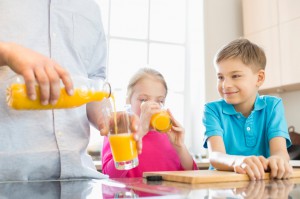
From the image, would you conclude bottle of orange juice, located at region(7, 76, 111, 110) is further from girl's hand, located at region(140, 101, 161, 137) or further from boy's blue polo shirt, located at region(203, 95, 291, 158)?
boy's blue polo shirt, located at region(203, 95, 291, 158)

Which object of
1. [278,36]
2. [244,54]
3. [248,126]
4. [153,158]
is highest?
→ [278,36]

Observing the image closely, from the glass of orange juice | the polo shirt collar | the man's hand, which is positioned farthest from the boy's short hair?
the man's hand

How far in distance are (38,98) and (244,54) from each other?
2.98ft

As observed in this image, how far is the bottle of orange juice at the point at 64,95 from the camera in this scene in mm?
702

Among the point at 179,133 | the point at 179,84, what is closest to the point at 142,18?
the point at 179,84

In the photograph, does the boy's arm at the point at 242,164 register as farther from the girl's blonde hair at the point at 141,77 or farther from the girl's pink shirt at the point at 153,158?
the girl's blonde hair at the point at 141,77

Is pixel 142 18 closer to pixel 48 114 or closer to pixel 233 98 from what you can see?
pixel 233 98

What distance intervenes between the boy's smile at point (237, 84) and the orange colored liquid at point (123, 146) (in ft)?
1.89

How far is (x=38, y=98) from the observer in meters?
0.70

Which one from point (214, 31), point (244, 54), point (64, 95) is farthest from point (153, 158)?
point (214, 31)

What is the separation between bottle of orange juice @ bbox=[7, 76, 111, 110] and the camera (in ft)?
2.30

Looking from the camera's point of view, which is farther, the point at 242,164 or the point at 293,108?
the point at 293,108

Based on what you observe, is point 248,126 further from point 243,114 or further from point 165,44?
point 165,44

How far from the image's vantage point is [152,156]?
144cm
